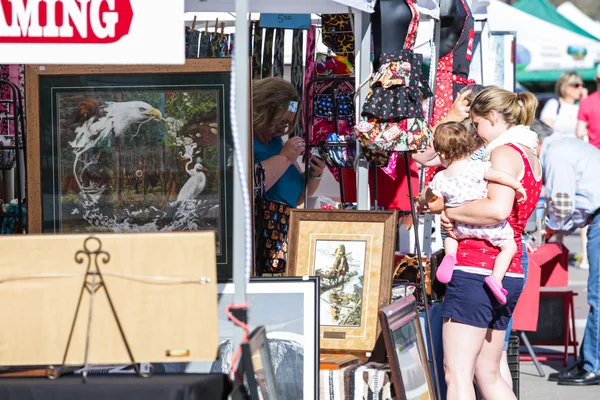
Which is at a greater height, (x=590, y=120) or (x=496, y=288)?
(x=590, y=120)

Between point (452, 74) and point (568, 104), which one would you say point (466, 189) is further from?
point (568, 104)

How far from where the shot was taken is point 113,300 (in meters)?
2.60

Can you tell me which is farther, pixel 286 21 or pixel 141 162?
pixel 286 21

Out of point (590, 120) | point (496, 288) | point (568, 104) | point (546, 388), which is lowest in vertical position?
point (546, 388)

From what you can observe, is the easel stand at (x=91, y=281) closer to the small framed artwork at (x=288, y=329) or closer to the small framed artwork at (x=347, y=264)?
the small framed artwork at (x=288, y=329)

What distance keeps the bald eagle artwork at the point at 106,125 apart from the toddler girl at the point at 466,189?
4.44 feet

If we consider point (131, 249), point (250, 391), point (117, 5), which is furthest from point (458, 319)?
point (117, 5)

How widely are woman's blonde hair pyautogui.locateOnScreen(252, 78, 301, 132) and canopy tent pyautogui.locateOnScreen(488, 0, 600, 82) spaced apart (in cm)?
505

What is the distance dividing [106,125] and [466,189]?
161 cm

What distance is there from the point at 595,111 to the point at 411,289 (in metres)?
6.62

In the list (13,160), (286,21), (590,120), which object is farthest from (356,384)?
(590,120)

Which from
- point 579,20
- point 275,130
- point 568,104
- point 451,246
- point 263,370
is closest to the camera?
point 263,370

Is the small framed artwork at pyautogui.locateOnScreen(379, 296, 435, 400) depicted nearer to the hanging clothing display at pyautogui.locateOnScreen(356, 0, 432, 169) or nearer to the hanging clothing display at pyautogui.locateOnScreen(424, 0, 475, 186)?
the hanging clothing display at pyautogui.locateOnScreen(356, 0, 432, 169)

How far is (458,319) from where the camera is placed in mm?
3949
